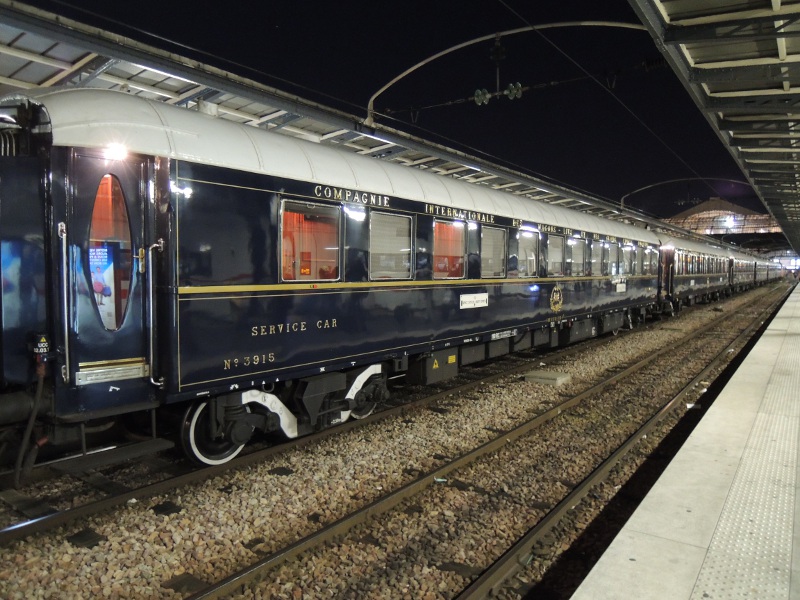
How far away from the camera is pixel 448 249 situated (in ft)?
29.3

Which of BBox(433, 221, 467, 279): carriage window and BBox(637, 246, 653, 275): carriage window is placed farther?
BBox(637, 246, 653, 275): carriage window

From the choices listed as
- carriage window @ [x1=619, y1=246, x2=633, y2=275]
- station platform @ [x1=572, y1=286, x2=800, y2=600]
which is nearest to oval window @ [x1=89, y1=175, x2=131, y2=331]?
station platform @ [x1=572, y1=286, x2=800, y2=600]

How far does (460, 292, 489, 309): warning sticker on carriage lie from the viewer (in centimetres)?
936

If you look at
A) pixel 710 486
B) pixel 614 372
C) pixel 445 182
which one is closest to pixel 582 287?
pixel 614 372

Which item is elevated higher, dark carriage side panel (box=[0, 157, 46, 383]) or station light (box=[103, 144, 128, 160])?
station light (box=[103, 144, 128, 160])

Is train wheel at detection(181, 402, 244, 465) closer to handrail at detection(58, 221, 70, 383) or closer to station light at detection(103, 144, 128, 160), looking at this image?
handrail at detection(58, 221, 70, 383)

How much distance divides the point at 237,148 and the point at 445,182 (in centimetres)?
413

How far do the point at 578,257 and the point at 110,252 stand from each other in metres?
11.2

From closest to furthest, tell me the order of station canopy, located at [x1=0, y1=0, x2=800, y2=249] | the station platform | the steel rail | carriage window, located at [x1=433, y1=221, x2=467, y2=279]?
the station platform, the steel rail, station canopy, located at [x1=0, y1=0, x2=800, y2=249], carriage window, located at [x1=433, y1=221, x2=467, y2=279]

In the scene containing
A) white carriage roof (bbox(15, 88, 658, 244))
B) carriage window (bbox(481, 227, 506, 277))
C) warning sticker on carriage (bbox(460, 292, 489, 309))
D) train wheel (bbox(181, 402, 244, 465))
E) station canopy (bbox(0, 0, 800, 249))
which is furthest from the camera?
carriage window (bbox(481, 227, 506, 277))

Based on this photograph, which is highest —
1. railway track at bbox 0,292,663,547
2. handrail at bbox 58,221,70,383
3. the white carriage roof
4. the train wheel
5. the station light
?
the white carriage roof

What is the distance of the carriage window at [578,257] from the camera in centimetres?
1348

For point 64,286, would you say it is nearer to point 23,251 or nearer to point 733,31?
point 23,251

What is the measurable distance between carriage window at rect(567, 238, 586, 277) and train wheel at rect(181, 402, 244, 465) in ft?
31.4
